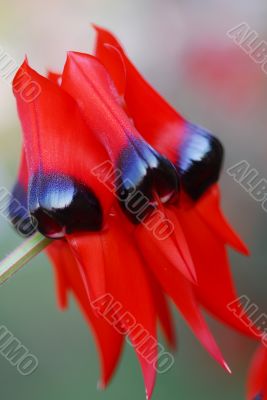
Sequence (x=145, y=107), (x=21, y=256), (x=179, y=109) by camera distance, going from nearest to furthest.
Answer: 1. (x=21, y=256)
2. (x=145, y=107)
3. (x=179, y=109)

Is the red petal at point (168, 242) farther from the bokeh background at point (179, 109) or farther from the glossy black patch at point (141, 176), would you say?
the bokeh background at point (179, 109)

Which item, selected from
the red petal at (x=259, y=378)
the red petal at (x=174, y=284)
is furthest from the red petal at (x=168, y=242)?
the red petal at (x=259, y=378)

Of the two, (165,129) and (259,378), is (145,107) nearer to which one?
(165,129)

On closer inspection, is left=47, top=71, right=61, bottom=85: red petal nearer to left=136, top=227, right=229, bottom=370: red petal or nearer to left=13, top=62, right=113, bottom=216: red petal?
left=13, top=62, right=113, bottom=216: red petal

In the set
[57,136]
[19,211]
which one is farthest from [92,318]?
[57,136]

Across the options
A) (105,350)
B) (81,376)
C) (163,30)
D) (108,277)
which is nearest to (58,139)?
(108,277)

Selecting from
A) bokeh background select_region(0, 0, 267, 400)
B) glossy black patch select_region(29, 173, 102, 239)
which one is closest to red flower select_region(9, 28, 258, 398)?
glossy black patch select_region(29, 173, 102, 239)

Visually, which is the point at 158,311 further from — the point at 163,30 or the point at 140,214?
the point at 163,30
